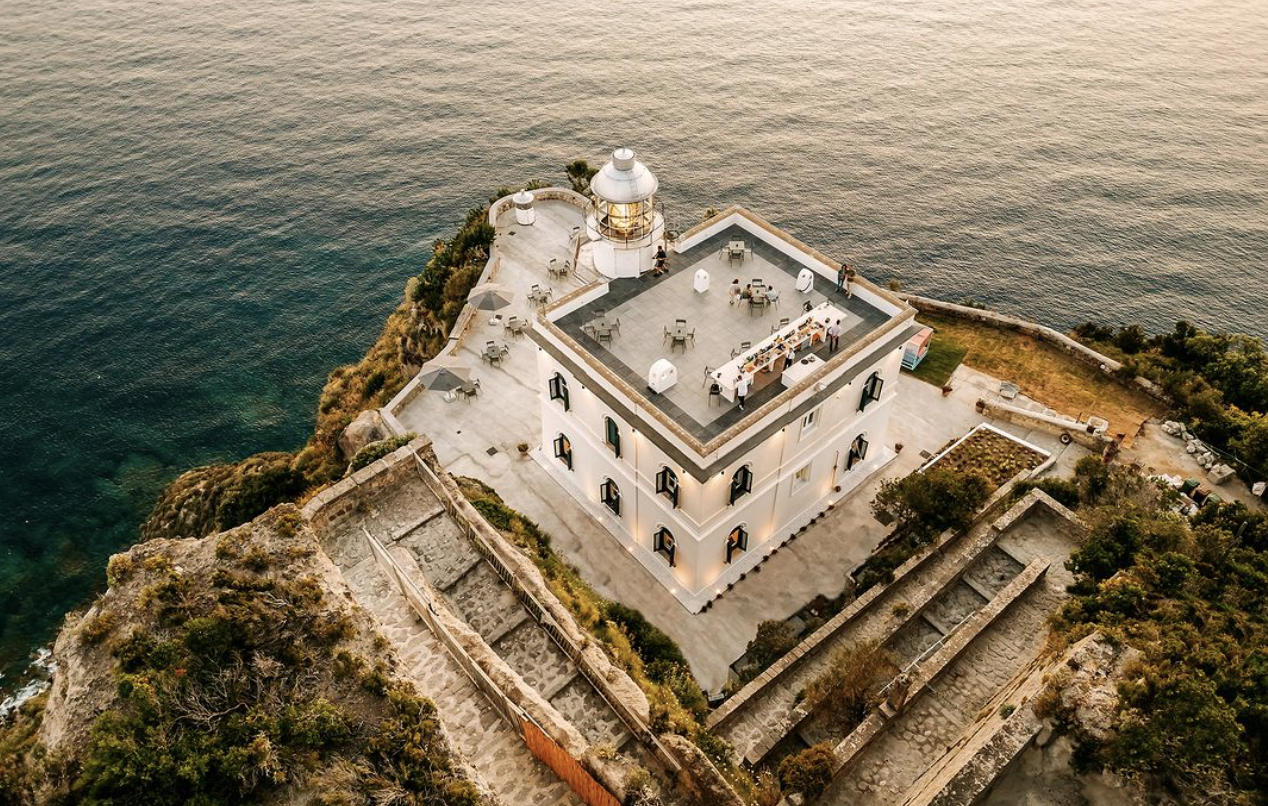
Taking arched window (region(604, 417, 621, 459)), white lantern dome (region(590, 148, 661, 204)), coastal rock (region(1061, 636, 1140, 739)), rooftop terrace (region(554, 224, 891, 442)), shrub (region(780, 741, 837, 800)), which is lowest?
shrub (region(780, 741, 837, 800))

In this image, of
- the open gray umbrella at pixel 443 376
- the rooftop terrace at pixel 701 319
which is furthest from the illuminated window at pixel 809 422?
the open gray umbrella at pixel 443 376

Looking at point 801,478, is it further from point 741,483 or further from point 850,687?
point 850,687

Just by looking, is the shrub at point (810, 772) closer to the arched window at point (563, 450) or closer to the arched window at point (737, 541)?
the arched window at point (737, 541)

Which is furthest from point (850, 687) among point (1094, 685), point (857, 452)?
point (857, 452)

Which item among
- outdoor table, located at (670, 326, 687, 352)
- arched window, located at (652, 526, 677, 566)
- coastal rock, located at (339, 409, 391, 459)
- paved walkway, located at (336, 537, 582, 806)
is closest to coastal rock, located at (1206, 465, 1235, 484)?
arched window, located at (652, 526, 677, 566)

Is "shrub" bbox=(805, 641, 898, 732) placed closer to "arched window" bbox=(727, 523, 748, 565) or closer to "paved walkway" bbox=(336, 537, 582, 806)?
"arched window" bbox=(727, 523, 748, 565)
